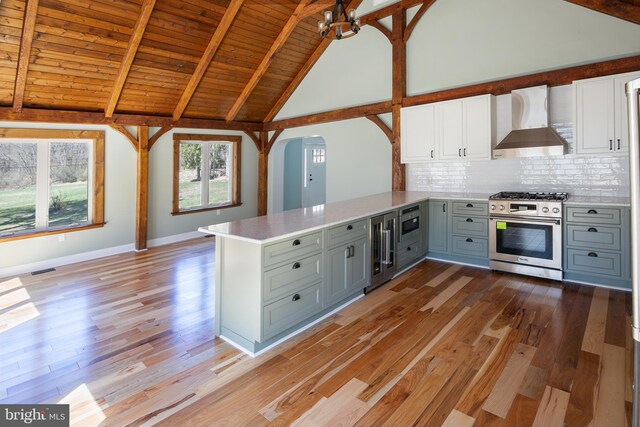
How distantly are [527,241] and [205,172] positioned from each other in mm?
5881

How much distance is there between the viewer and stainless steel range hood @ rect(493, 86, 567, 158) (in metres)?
4.18

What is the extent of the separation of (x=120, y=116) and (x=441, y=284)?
17.8ft

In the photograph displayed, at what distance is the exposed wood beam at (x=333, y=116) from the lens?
6.02 m

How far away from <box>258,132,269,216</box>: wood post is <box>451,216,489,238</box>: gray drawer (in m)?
4.66

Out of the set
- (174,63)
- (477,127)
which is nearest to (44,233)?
(174,63)

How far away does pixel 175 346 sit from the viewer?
2832 millimetres

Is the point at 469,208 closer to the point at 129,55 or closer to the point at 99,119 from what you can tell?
the point at 129,55

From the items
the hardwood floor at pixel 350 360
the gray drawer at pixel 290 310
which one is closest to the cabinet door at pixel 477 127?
the hardwood floor at pixel 350 360

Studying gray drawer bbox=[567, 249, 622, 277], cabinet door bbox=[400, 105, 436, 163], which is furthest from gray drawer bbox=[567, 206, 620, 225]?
cabinet door bbox=[400, 105, 436, 163]

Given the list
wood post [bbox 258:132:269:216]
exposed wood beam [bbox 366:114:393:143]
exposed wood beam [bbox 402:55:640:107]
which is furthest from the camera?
wood post [bbox 258:132:269:216]

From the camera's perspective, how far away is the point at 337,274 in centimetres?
330

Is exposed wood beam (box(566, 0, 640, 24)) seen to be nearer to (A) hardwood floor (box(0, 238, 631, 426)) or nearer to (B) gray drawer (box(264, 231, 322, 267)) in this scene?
(A) hardwood floor (box(0, 238, 631, 426))

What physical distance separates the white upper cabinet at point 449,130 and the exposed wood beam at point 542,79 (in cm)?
27

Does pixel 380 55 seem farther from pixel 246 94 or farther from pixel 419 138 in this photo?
pixel 246 94
